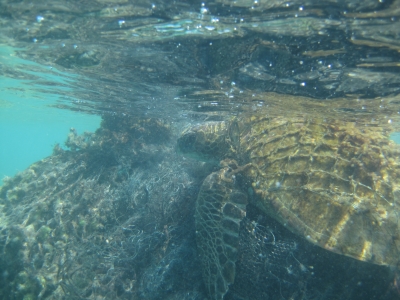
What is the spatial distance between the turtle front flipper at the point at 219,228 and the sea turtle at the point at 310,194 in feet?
0.06

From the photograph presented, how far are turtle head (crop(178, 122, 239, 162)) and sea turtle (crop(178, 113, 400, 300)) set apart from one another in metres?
0.82

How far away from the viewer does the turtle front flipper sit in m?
5.04

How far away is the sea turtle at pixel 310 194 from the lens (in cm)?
491

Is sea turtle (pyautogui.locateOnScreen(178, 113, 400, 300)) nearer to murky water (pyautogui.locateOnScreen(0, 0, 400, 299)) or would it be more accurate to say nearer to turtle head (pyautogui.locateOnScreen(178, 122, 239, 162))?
murky water (pyautogui.locateOnScreen(0, 0, 400, 299))

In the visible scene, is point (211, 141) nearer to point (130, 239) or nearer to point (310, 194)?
point (310, 194)

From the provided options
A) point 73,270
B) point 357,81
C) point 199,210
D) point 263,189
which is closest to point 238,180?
point 263,189

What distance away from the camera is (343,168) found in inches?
229

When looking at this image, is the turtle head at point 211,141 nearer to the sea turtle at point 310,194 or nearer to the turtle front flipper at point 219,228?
the sea turtle at point 310,194

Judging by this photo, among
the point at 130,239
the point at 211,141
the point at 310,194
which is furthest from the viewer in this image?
the point at 211,141

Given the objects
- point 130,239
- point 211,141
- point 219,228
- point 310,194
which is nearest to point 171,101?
point 211,141

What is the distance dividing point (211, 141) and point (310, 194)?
388 cm

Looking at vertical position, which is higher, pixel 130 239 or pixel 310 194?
pixel 310 194

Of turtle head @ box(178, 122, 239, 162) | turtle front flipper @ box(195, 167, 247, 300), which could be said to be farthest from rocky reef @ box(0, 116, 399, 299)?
turtle head @ box(178, 122, 239, 162)

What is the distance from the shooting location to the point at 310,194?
5.55m
